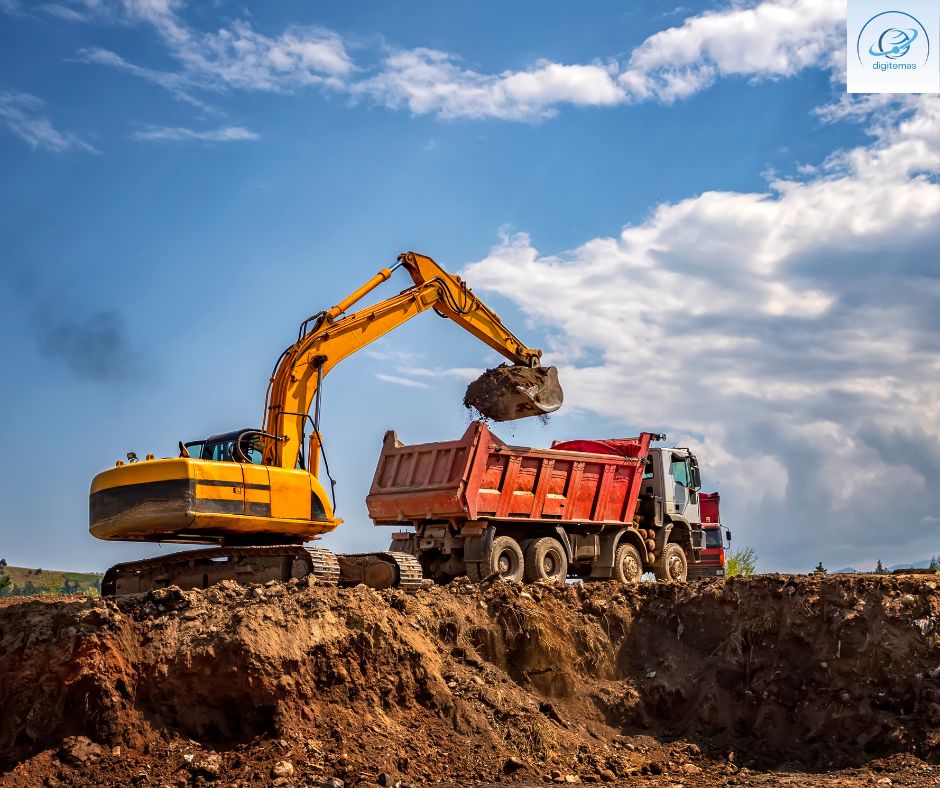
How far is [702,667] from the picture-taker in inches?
561

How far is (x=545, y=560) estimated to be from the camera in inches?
711

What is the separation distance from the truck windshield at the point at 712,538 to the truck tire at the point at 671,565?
4.23m

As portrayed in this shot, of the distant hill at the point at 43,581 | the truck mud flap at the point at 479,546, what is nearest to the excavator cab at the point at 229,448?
the truck mud flap at the point at 479,546

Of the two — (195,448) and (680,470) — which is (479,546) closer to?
(195,448)

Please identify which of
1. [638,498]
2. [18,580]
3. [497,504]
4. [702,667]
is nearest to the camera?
[702,667]

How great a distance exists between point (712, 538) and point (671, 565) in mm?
5072

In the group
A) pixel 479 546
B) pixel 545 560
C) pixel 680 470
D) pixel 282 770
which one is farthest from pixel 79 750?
pixel 680 470

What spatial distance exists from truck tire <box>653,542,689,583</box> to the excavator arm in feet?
13.8

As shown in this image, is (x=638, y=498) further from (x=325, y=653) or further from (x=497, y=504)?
(x=325, y=653)

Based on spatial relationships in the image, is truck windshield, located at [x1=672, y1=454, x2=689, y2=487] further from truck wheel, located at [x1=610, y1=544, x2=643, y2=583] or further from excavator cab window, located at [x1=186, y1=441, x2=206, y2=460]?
excavator cab window, located at [x1=186, y1=441, x2=206, y2=460]

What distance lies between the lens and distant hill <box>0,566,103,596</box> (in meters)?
40.3

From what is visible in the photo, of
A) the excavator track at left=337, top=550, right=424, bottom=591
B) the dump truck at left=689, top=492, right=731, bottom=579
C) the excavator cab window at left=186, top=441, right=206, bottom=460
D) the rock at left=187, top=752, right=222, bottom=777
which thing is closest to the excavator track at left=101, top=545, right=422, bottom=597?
the excavator track at left=337, top=550, right=424, bottom=591

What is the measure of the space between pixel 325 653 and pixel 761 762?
19.3 ft

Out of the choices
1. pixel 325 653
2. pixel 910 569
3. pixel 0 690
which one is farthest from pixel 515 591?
pixel 910 569
